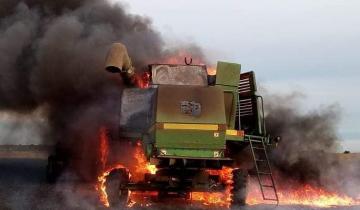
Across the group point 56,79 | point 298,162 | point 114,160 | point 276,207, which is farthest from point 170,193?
point 56,79

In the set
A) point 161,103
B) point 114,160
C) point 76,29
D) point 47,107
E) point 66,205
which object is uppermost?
point 76,29

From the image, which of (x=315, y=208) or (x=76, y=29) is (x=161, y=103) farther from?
(x=76, y=29)

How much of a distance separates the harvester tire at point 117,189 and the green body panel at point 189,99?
170 centimetres

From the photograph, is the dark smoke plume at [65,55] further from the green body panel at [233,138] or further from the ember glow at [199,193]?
the green body panel at [233,138]

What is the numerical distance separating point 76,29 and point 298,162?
804 centimetres

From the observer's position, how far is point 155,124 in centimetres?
1114

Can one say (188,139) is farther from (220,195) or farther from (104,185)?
(104,185)

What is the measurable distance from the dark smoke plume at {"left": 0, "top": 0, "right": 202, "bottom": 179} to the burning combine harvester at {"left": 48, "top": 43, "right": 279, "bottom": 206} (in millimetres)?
2065

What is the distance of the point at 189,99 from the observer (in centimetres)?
1152

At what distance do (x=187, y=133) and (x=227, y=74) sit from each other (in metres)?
2.23

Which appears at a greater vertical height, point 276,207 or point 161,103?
point 161,103

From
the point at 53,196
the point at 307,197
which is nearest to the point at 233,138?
the point at 307,197

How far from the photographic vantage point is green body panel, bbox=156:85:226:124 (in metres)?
11.2

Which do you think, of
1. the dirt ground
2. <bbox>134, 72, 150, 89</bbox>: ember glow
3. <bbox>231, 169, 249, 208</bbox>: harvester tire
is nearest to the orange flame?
<bbox>231, 169, 249, 208</bbox>: harvester tire
